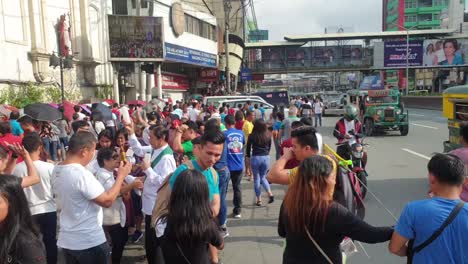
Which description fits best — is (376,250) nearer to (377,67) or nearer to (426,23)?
(377,67)

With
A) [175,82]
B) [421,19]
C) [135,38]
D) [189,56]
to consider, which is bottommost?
[175,82]

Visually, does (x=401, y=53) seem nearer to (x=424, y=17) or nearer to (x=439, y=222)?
(x=424, y=17)

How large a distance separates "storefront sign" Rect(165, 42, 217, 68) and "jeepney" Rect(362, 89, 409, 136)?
590 inches

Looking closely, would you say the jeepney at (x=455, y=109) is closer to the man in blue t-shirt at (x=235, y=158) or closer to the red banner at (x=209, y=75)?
the man in blue t-shirt at (x=235, y=158)

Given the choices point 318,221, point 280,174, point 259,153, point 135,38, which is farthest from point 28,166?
point 135,38

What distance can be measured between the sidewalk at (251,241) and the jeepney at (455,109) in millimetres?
3343

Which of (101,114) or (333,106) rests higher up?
(101,114)

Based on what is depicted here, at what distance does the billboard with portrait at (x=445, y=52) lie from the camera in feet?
158

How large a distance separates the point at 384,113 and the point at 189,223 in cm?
1556

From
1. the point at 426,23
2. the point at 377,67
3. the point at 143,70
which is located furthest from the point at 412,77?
the point at 143,70

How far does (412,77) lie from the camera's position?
77250 millimetres

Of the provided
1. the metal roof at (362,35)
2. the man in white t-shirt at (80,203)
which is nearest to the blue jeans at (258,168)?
the man in white t-shirt at (80,203)

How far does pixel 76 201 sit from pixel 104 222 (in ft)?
3.52

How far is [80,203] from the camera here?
10.4ft
